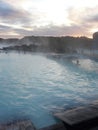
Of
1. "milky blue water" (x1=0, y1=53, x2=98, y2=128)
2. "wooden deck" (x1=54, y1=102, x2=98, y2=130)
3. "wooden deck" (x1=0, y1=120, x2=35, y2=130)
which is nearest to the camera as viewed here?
"wooden deck" (x1=54, y1=102, x2=98, y2=130)

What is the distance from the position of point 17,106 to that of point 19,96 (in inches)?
54.9

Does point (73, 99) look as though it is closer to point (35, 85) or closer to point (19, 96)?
point (19, 96)

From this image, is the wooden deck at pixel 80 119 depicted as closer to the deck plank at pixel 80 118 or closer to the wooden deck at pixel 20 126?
the deck plank at pixel 80 118

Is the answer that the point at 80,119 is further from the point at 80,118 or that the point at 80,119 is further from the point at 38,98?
the point at 38,98

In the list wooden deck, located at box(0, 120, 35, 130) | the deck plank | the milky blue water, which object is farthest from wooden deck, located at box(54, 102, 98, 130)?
the milky blue water

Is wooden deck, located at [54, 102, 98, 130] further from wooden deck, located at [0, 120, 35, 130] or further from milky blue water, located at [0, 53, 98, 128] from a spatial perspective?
milky blue water, located at [0, 53, 98, 128]

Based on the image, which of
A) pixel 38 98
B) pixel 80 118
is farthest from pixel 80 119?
pixel 38 98

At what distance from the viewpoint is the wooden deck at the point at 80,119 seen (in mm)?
3768

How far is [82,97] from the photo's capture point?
27.3ft

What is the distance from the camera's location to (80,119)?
3.84 metres

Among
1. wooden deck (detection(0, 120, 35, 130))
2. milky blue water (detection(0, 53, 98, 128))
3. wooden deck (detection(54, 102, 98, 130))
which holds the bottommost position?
milky blue water (detection(0, 53, 98, 128))

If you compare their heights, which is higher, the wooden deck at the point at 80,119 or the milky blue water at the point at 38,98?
the wooden deck at the point at 80,119

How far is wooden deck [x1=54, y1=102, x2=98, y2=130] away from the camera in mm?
3768

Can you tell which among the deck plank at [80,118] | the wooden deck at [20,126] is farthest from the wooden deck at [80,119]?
the wooden deck at [20,126]
